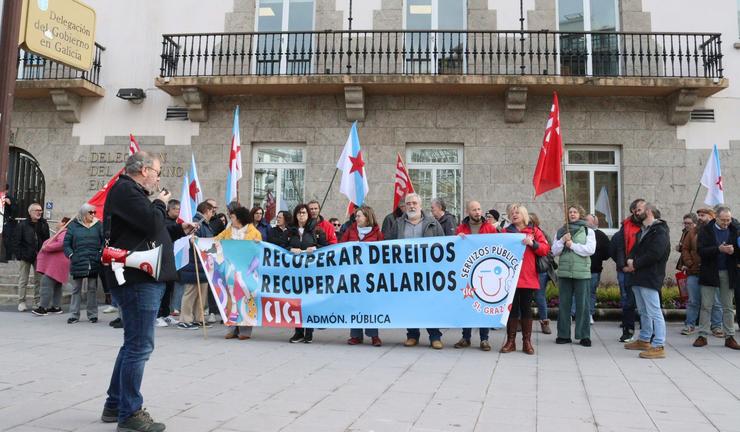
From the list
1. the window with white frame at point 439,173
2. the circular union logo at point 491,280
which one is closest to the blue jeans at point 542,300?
the circular union logo at point 491,280

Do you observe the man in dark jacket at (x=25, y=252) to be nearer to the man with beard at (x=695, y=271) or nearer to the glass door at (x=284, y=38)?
the glass door at (x=284, y=38)

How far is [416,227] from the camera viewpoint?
7520mm

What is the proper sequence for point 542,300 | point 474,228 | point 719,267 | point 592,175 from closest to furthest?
point 474,228, point 719,267, point 542,300, point 592,175

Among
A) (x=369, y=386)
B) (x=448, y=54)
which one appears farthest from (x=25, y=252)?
(x=448, y=54)

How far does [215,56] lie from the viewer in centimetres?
1360

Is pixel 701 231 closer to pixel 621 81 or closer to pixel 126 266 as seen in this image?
pixel 621 81

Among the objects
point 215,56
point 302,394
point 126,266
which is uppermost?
point 215,56

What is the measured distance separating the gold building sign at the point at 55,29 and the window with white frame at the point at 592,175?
10730mm

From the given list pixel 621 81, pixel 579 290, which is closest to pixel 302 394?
pixel 579 290

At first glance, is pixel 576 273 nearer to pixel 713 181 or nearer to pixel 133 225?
pixel 713 181

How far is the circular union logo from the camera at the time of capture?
7.00 m

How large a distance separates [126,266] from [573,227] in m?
6.14

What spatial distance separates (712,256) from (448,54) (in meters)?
7.64

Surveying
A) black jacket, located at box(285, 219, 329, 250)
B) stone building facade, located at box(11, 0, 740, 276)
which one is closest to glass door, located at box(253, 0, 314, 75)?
stone building facade, located at box(11, 0, 740, 276)
